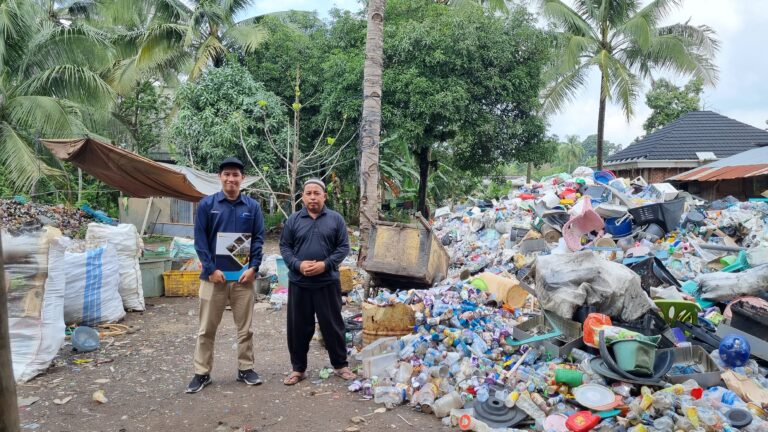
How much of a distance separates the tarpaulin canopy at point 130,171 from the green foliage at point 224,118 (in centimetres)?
449

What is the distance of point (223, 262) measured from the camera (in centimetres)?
400

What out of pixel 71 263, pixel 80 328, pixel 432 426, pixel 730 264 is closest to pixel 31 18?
pixel 71 263

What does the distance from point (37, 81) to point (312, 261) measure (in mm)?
12283

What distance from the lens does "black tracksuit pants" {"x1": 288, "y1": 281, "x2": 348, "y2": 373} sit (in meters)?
4.16

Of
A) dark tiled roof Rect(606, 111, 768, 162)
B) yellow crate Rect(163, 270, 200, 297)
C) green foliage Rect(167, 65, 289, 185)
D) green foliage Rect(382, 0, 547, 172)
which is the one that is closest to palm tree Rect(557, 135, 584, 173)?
dark tiled roof Rect(606, 111, 768, 162)

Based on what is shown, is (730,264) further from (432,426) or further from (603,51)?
(603,51)

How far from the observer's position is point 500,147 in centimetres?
1539

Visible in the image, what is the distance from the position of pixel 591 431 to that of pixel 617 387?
17.9 inches

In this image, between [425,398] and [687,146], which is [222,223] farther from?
[687,146]

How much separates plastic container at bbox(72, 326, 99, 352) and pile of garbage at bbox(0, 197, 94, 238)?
7.40m

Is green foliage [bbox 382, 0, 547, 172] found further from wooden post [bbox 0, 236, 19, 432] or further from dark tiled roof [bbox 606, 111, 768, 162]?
wooden post [bbox 0, 236, 19, 432]

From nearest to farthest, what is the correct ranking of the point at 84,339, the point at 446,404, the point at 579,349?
the point at 446,404, the point at 579,349, the point at 84,339

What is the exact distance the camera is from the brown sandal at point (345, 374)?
438 cm

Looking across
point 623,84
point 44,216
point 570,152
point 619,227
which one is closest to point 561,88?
point 623,84
